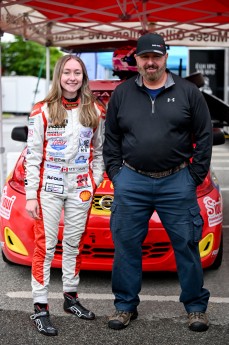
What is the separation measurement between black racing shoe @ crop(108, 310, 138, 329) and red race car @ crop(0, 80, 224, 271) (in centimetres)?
66

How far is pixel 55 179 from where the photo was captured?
3.67m

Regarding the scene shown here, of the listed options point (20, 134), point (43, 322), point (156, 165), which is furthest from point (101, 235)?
point (20, 134)

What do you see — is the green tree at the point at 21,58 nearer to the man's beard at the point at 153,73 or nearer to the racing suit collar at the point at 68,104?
the racing suit collar at the point at 68,104

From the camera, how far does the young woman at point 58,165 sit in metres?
3.64

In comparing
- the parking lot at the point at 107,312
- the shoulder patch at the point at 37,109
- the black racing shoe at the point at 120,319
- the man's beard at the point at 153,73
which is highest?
the man's beard at the point at 153,73

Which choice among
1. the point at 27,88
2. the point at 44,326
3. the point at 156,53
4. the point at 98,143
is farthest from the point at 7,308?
the point at 27,88

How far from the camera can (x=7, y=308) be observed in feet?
13.4

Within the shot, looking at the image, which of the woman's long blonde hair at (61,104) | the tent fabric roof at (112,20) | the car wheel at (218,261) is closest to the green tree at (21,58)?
the tent fabric roof at (112,20)

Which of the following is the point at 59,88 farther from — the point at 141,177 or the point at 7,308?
the point at 7,308

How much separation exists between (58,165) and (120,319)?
3.51 ft

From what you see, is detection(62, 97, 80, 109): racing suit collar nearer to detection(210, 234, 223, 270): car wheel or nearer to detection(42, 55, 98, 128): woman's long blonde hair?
detection(42, 55, 98, 128): woman's long blonde hair

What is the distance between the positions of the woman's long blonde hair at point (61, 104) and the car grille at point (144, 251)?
1.13 metres

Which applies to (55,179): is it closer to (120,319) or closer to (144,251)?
(120,319)

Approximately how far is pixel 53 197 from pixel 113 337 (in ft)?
3.09
